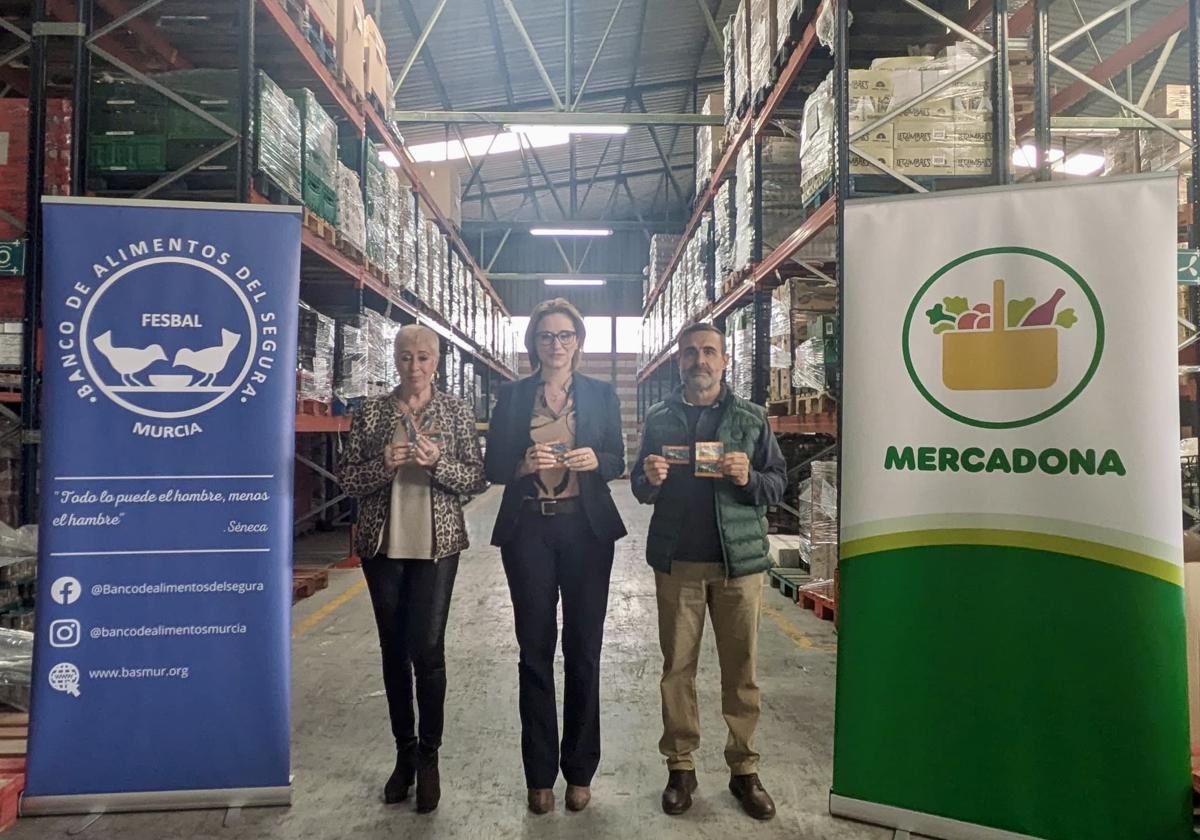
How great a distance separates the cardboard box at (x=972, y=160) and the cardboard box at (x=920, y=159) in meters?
0.06

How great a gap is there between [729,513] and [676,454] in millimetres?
294

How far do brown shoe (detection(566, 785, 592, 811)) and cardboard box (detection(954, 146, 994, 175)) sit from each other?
4091 millimetres

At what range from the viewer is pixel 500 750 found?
331cm

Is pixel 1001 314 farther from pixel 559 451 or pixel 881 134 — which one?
pixel 881 134

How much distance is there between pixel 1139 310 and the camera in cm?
226

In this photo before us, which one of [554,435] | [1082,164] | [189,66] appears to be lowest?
[554,435]

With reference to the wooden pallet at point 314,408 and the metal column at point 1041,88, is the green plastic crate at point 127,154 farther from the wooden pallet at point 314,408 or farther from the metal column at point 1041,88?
the metal column at point 1041,88

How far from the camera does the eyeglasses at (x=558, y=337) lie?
2783 mm

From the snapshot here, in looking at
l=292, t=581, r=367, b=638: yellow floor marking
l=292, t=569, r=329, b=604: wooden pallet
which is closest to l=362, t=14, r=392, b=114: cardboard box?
l=292, t=569, r=329, b=604: wooden pallet

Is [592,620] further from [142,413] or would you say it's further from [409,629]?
[142,413]

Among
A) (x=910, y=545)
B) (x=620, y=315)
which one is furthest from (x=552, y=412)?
(x=620, y=315)

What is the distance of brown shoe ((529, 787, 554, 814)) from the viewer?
275cm

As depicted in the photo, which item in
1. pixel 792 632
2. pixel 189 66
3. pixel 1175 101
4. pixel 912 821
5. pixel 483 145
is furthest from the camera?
pixel 483 145

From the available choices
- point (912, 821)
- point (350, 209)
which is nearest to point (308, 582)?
point (350, 209)
